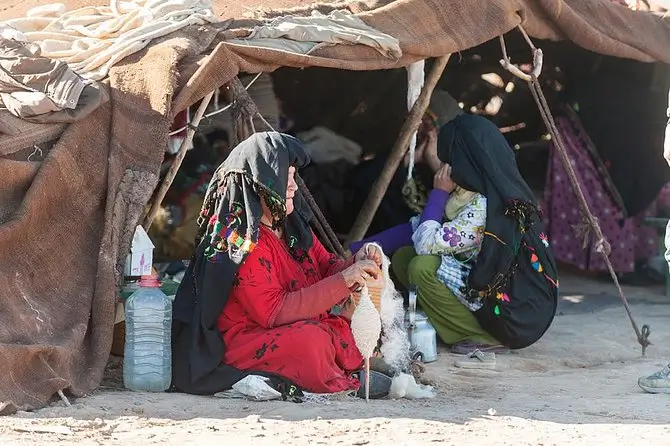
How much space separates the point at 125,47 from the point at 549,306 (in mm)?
2695

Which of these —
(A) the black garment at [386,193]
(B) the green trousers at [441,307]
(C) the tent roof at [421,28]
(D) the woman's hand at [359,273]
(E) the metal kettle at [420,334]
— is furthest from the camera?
(A) the black garment at [386,193]

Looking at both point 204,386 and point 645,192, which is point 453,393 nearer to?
point 204,386

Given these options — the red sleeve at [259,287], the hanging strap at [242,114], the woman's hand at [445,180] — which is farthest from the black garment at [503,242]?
the red sleeve at [259,287]

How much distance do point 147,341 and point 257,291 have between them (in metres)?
0.61

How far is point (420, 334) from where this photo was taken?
599 centimetres

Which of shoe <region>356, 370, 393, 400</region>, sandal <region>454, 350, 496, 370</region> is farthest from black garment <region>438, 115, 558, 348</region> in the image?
shoe <region>356, 370, 393, 400</region>

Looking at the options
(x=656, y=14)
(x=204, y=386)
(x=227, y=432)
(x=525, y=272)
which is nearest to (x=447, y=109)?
(x=656, y=14)

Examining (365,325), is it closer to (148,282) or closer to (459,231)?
(148,282)

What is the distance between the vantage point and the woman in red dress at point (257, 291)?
4680 millimetres

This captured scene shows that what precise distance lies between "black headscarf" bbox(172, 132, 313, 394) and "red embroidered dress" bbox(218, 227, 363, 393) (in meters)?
0.06

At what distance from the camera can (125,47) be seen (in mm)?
5355

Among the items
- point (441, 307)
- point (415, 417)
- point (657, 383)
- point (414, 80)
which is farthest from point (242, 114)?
point (657, 383)

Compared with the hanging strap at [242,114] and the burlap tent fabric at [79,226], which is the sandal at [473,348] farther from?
the burlap tent fabric at [79,226]

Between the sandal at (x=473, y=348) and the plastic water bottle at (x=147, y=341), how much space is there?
190 cm
